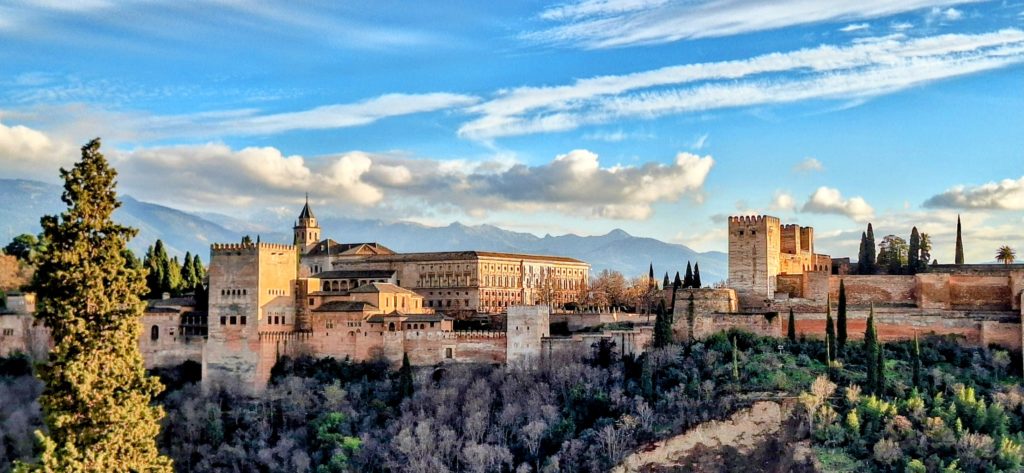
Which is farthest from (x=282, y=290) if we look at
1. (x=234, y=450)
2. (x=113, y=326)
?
(x=113, y=326)

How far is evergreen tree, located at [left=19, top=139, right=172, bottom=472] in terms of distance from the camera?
51.9ft

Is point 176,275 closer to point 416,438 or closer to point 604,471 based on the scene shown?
point 416,438

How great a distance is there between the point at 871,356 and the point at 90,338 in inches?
1084

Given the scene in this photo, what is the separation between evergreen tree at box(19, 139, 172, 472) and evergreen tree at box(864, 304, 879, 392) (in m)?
26.1

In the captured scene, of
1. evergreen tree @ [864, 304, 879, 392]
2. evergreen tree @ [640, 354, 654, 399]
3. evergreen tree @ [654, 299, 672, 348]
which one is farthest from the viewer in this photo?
evergreen tree @ [654, 299, 672, 348]

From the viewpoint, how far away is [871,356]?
Answer: 36.9 metres

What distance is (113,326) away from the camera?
16.1 meters

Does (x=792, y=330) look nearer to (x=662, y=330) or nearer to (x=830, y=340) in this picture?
(x=830, y=340)

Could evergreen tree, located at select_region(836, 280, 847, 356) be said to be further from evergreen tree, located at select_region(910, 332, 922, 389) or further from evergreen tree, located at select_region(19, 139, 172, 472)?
evergreen tree, located at select_region(19, 139, 172, 472)

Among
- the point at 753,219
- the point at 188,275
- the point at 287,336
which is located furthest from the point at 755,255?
the point at 188,275

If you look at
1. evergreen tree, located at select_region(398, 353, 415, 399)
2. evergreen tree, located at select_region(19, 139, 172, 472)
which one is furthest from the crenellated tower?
evergreen tree, located at select_region(19, 139, 172, 472)

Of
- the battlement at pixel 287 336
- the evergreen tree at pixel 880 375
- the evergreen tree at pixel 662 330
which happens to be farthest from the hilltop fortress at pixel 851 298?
the battlement at pixel 287 336

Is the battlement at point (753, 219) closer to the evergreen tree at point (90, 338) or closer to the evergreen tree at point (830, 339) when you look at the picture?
the evergreen tree at point (830, 339)

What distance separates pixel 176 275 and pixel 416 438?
1959cm
